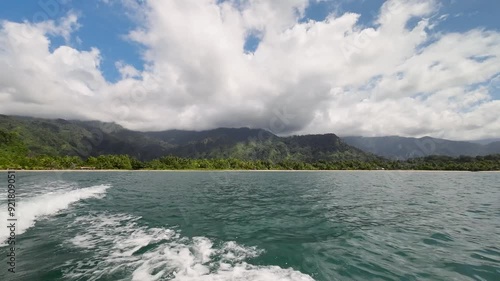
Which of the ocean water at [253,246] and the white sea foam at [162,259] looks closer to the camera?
the white sea foam at [162,259]

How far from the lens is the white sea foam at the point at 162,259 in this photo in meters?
10.8

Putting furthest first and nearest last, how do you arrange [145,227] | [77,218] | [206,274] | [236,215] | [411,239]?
[236,215] < [77,218] < [145,227] < [411,239] < [206,274]

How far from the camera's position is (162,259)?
41.6 ft

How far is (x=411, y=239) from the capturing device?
1619 centimetres

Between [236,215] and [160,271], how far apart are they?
1314 cm

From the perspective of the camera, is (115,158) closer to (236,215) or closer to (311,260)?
(236,215)

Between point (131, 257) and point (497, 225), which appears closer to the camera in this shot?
point (131, 257)

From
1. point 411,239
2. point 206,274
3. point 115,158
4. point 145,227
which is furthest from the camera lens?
point 115,158

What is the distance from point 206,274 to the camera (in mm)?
10977

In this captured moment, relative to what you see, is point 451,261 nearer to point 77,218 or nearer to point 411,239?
point 411,239

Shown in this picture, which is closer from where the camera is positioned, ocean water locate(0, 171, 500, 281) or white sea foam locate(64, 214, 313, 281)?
white sea foam locate(64, 214, 313, 281)

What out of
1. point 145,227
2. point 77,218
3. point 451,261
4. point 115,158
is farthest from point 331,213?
point 115,158

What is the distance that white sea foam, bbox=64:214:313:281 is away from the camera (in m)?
10.8

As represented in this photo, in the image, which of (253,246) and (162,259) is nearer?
(162,259)
